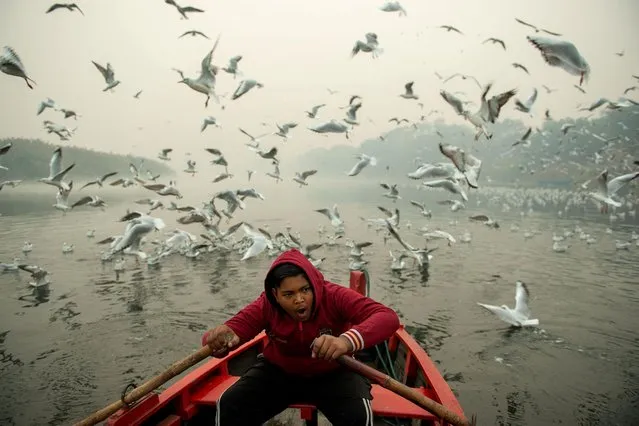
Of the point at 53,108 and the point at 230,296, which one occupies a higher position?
the point at 53,108

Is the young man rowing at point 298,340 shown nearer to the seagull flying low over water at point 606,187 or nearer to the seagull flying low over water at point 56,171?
the seagull flying low over water at point 606,187

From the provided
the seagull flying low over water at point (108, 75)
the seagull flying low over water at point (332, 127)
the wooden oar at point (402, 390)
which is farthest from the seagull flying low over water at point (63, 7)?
the wooden oar at point (402, 390)

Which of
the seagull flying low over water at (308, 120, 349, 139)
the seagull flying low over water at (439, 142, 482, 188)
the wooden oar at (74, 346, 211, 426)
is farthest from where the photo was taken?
the seagull flying low over water at (308, 120, 349, 139)

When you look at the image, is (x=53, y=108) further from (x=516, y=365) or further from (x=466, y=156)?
(x=516, y=365)

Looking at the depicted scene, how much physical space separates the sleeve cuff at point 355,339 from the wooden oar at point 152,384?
115cm

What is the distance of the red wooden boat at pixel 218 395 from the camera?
371cm

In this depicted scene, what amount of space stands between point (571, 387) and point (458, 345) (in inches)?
86.8

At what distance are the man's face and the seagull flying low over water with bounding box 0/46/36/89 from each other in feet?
19.3

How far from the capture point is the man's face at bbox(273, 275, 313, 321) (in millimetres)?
3189

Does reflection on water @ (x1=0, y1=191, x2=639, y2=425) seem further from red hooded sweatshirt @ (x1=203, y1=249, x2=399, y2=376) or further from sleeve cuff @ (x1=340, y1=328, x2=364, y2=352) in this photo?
sleeve cuff @ (x1=340, y1=328, x2=364, y2=352)

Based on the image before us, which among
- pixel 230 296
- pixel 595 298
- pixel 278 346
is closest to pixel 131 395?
pixel 278 346

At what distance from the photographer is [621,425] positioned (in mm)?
6008

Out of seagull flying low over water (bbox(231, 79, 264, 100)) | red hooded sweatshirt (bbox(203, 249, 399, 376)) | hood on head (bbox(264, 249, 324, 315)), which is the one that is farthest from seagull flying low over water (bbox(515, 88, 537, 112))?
hood on head (bbox(264, 249, 324, 315))

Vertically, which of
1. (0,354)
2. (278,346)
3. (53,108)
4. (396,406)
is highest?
(53,108)
